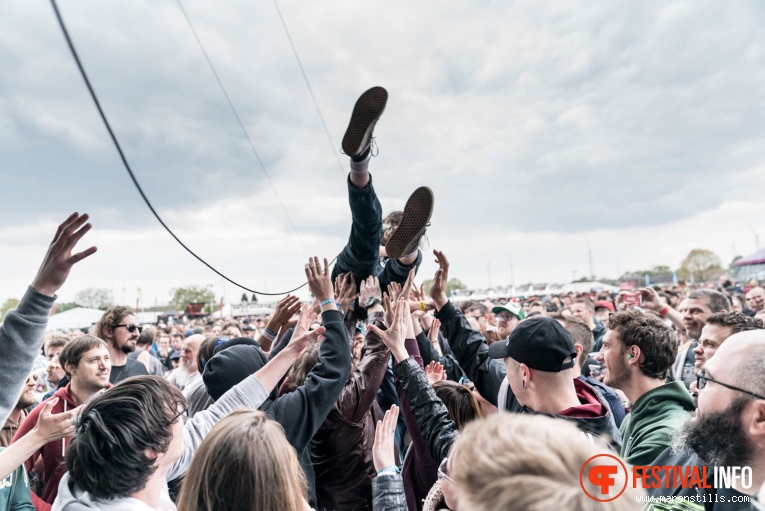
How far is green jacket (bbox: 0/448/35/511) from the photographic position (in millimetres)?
2452

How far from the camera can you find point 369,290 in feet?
13.3

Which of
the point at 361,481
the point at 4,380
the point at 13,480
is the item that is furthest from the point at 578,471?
the point at 13,480

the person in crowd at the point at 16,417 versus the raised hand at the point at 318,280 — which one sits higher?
the raised hand at the point at 318,280

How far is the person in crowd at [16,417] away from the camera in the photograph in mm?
3301

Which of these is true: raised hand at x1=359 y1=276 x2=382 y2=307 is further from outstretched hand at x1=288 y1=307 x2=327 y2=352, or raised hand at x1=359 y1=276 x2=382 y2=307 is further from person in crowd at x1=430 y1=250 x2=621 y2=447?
person in crowd at x1=430 y1=250 x2=621 y2=447

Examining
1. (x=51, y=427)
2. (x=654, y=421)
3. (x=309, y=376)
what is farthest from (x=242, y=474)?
(x=654, y=421)

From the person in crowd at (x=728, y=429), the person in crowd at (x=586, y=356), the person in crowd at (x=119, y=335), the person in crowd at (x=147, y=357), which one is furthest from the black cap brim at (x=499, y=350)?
the person in crowd at (x=147, y=357)

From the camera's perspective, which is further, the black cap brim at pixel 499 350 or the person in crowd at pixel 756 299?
the person in crowd at pixel 756 299

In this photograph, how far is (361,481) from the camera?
3092 mm

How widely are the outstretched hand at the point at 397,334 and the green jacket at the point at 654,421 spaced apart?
1.26 m

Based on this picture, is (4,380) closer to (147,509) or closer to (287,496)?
(147,509)

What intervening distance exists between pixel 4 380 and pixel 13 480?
1.23m

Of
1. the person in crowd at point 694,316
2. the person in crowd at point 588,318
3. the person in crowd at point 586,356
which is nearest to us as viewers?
the person in crowd at point 586,356

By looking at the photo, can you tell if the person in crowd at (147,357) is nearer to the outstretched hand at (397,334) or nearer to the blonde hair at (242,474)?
the outstretched hand at (397,334)
